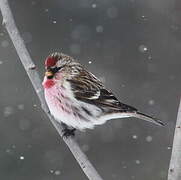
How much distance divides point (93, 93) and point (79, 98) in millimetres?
110

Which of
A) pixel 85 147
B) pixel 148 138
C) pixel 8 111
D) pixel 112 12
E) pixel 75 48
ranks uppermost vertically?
pixel 112 12

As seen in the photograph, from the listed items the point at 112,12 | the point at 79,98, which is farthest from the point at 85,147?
the point at 79,98

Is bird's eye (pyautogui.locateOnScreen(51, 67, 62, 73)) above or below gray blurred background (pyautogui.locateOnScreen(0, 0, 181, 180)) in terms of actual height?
above

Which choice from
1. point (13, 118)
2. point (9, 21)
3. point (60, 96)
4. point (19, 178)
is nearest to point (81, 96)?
point (60, 96)

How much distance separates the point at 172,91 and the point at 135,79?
2.44ft

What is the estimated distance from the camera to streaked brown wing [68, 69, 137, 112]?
16.3 ft

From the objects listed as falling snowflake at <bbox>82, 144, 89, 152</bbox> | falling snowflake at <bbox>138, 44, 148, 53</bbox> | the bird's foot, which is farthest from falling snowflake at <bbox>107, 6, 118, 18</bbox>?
Result: the bird's foot

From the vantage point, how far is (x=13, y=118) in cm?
1247

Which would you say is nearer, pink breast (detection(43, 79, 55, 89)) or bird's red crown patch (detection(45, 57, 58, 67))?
bird's red crown patch (detection(45, 57, 58, 67))

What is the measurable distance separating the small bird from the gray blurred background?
252 inches

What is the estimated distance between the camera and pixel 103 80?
12.5 metres

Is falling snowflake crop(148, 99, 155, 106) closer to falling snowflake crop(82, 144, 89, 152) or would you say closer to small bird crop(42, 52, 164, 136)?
falling snowflake crop(82, 144, 89, 152)

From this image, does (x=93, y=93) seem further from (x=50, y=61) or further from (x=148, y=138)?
(x=148, y=138)

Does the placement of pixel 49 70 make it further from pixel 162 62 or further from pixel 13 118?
pixel 162 62
